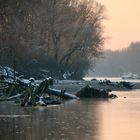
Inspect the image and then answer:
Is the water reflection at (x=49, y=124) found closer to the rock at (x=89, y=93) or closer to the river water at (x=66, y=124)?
the river water at (x=66, y=124)

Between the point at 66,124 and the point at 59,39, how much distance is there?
65.9 m

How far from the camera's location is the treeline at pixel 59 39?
244 feet

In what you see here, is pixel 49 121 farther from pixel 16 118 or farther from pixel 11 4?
pixel 11 4

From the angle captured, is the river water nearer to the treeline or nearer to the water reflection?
the water reflection

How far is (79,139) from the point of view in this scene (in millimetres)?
24344

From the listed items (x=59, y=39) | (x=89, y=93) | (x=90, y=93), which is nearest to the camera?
(x=89, y=93)

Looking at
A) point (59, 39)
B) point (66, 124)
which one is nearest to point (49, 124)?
point (66, 124)

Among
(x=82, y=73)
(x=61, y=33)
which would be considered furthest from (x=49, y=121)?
(x=82, y=73)

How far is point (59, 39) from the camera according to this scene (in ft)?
314

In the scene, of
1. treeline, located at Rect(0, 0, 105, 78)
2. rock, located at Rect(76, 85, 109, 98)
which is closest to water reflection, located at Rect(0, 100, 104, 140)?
rock, located at Rect(76, 85, 109, 98)

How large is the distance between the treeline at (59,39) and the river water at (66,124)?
27174 millimetres

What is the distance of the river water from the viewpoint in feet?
83.6

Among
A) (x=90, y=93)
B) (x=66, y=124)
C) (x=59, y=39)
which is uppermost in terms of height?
(x=59, y=39)

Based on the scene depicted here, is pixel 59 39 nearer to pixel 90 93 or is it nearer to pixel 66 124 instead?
pixel 90 93
